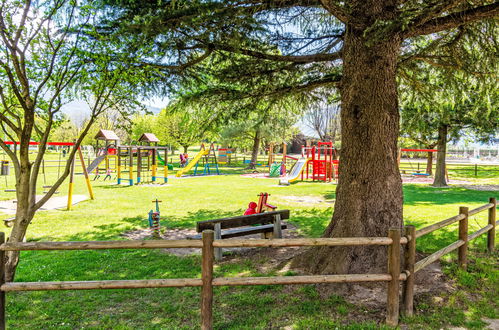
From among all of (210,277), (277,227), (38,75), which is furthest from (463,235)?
(38,75)

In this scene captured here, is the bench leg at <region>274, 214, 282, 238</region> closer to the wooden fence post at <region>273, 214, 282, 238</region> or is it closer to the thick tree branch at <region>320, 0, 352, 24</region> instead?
the wooden fence post at <region>273, 214, 282, 238</region>

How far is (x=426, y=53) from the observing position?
259 inches

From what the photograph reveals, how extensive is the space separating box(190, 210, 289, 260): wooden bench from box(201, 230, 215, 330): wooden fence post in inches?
100

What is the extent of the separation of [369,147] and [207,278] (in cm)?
295

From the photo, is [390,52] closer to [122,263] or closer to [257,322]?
[257,322]

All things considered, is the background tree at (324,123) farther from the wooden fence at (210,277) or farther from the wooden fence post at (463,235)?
the wooden fence at (210,277)

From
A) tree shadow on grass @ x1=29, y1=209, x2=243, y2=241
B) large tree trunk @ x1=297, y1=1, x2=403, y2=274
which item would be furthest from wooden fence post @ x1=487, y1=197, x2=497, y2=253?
tree shadow on grass @ x1=29, y1=209, x2=243, y2=241

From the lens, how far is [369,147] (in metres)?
5.08

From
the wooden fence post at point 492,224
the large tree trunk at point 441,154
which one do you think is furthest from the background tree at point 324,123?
the wooden fence post at point 492,224

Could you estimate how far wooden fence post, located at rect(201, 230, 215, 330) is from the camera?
12.0ft

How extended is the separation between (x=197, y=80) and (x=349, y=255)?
4.15 m

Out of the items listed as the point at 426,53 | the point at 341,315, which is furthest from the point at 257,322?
the point at 426,53

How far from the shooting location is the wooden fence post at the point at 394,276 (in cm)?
387

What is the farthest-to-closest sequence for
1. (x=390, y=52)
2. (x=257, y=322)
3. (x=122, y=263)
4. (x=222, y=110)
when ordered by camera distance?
(x=222, y=110)
(x=122, y=263)
(x=390, y=52)
(x=257, y=322)
